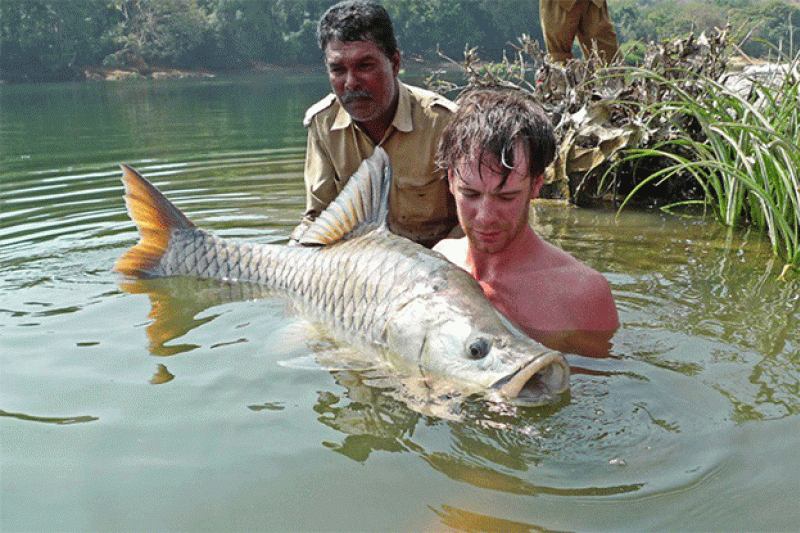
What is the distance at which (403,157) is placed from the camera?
496 cm

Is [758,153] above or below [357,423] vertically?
Result: above

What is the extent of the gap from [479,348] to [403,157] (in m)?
2.32

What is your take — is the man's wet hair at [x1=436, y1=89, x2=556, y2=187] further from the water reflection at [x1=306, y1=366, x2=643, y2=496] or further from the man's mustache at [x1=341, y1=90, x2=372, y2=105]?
the man's mustache at [x1=341, y1=90, x2=372, y2=105]

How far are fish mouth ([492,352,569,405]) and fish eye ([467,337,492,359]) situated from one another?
0.42 feet

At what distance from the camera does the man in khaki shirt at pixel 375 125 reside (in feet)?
14.9

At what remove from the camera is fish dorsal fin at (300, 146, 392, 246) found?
3791 millimetres

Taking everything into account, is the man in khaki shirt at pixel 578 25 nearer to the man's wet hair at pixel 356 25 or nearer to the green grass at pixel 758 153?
the green grass at pixel 758 153

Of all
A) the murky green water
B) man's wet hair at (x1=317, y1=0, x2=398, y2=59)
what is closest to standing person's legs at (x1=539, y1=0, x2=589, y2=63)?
the murky green water

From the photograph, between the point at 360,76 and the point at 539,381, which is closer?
the point at 539,381

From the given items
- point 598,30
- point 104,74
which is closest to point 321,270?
point 598,30

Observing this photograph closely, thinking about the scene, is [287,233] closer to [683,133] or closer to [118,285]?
[118,285]

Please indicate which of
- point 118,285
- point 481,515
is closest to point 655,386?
point 481,515

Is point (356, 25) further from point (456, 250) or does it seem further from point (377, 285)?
point (377, 285)

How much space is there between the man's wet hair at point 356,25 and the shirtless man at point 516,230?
3.79ft
